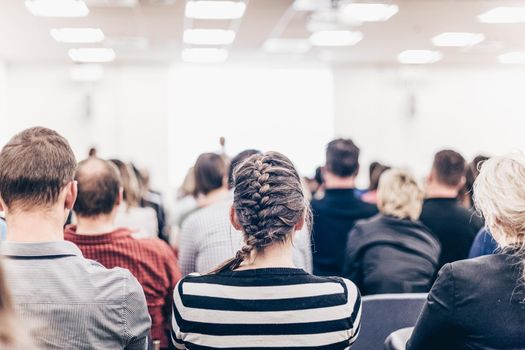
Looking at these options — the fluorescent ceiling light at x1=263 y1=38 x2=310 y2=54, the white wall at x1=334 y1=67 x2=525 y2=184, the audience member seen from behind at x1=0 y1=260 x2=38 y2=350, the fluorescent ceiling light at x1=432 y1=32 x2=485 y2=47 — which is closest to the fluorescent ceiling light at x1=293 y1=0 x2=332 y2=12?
the fluorescent ceiling light at x1=263 y1=38 x2=310 y2=54

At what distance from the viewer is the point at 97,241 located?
2.40 metres

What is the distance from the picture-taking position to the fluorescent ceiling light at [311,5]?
7.03 m

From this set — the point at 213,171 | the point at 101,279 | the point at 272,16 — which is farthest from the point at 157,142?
the point at 101,279

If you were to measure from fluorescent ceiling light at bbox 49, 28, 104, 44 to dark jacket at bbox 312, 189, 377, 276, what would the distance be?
18.6 feet

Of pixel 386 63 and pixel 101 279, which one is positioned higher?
pixel 386 63

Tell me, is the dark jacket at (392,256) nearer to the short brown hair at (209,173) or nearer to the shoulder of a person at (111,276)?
the short brown hair at (209,173)

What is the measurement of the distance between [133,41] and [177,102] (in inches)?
88.8

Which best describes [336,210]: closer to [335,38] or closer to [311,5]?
[311,5]

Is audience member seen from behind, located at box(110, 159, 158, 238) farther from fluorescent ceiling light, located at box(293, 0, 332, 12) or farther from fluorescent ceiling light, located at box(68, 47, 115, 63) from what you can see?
fluorescent ceiling light, located at box(68, 47, 115, 63)

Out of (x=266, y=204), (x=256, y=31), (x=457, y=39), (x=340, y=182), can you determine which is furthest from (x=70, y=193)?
(x=457, y=39)

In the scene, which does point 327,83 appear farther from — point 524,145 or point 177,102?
point 524,145

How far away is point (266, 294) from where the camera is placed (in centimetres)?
167

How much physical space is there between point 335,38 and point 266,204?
7931 millimetres

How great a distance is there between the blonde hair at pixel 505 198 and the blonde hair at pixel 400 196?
50.3 inches
